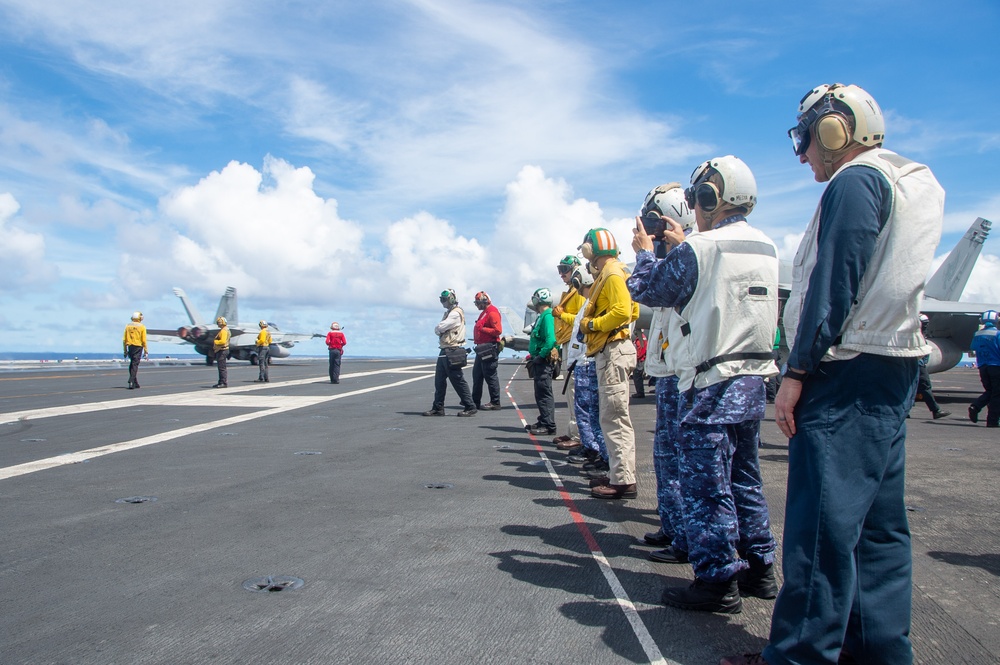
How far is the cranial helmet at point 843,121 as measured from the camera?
255cm

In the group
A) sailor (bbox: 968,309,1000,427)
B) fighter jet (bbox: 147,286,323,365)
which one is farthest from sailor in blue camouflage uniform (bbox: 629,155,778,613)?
fighter jet (bbox: 147,286,323,365)

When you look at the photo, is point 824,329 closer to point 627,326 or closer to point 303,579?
point 303,579

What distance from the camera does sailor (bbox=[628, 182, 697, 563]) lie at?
393cm

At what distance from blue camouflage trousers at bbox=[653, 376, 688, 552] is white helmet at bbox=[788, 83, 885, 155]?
5.81 feet

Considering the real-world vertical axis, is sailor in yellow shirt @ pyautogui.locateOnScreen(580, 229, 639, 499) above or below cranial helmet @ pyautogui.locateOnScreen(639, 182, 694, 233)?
below

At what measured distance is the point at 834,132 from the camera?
8.39 ft

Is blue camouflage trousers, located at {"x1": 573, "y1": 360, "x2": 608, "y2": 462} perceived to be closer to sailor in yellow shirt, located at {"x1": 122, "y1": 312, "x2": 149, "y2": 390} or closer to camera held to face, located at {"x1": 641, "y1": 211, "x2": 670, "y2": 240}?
camera held to face, located at {"x1": 641, "y1": 211, "x2": 670, "y2": 240}

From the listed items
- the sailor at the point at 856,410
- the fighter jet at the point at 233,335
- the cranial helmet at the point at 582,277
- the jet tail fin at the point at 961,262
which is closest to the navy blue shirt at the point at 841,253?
the sailor at the point at 856,410

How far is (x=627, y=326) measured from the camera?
5.71 m

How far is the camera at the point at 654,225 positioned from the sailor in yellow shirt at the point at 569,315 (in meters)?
4.19

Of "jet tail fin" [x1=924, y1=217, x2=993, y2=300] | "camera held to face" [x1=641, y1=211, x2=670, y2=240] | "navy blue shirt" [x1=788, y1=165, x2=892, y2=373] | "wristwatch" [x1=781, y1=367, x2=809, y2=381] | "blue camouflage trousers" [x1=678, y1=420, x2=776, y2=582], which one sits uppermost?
"jet tail fin" [x1=924, y1=217, x2=993, y2=300]

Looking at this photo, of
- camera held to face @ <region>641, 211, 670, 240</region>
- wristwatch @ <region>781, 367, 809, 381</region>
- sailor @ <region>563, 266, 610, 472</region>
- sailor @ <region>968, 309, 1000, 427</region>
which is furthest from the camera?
sailor @ <region>968, 309, 1000, 427</region>

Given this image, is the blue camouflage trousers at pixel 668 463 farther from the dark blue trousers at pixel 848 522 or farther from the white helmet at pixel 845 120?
the white helmet at pixel 845 120

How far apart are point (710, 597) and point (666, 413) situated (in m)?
1.18
